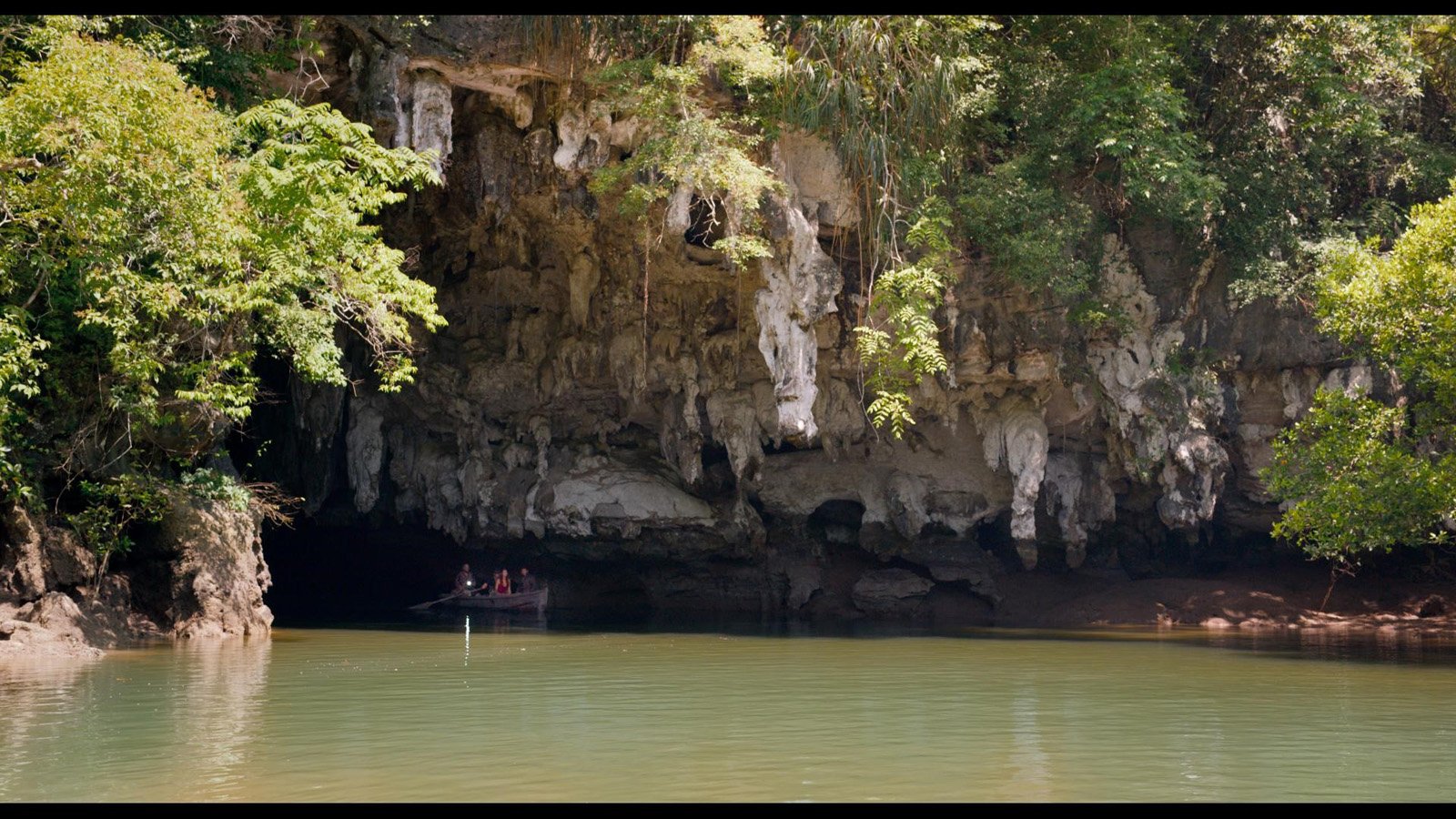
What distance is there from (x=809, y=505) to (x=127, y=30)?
17641 millimetres

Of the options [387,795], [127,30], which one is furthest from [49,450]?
[387,795]

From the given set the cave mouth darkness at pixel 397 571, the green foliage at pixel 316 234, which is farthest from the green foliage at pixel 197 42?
the cave mouth darkness at pixel 397 571

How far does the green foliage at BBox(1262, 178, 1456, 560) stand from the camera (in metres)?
17.5

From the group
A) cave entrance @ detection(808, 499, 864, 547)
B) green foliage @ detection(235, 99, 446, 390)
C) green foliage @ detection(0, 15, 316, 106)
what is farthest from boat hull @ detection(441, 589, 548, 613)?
green foliage @ detection(0, 15, 316, 106)

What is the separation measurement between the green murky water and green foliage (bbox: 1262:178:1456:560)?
208 cm

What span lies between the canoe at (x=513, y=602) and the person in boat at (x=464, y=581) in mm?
926

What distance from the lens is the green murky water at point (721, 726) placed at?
26.3 ft

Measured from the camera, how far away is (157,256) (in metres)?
16.2

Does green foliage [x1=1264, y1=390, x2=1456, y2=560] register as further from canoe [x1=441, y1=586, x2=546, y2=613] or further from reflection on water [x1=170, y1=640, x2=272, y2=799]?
canoe [x1=441, y1=586, x2=546, y2=613]

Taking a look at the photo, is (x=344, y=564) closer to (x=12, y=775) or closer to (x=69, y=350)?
(x=69, y=350)

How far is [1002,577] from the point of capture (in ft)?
99.6

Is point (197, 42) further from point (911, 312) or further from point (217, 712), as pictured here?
point (911, 312)

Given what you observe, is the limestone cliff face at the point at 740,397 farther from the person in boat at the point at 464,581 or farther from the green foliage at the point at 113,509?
the green foliage at the point at 113,509

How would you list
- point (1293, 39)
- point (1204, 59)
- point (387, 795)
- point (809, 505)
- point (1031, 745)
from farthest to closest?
point (809, 505), point (1204, 59), point (1293, 39), point (1031, 745), point (387, 795)
